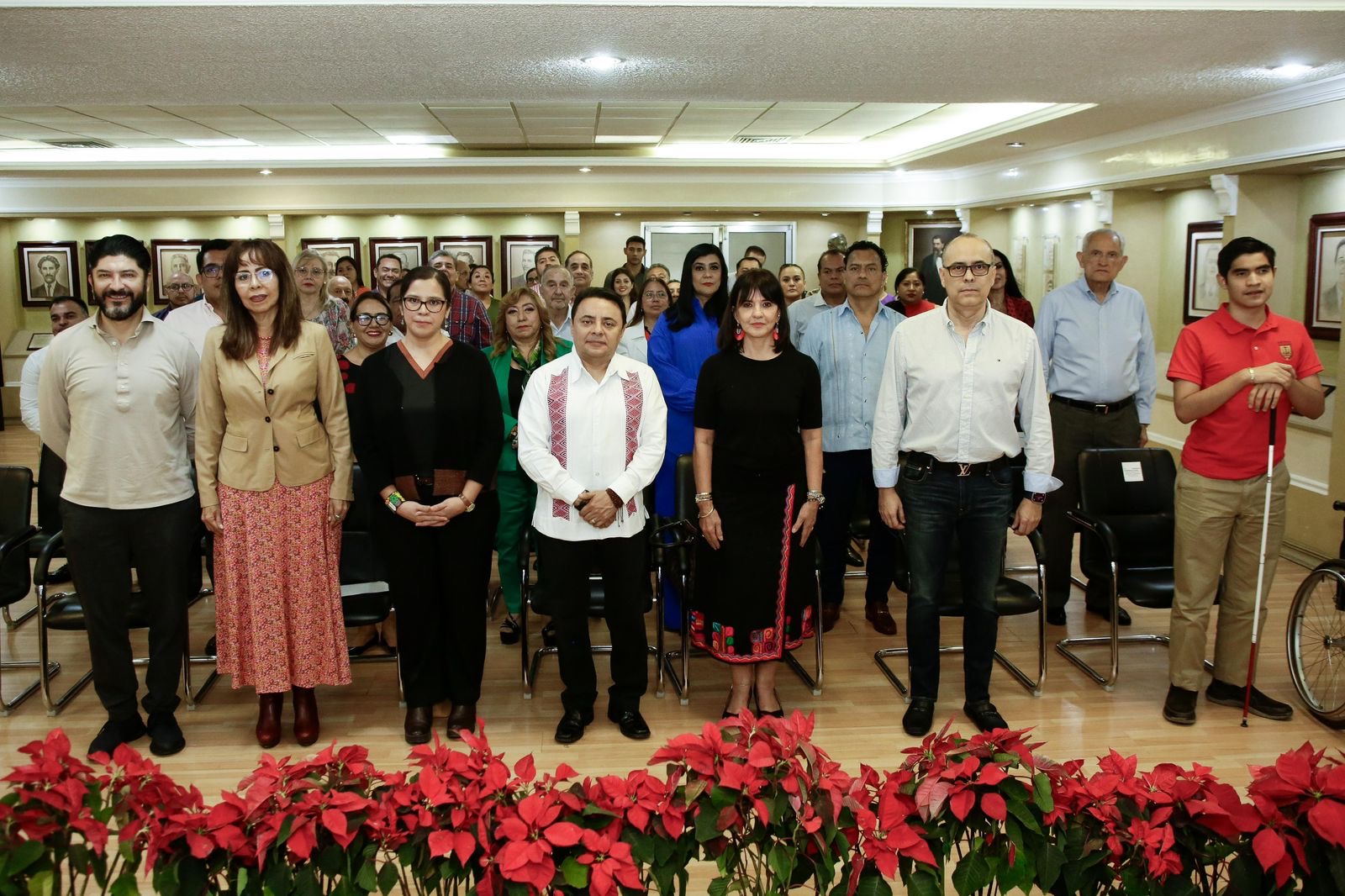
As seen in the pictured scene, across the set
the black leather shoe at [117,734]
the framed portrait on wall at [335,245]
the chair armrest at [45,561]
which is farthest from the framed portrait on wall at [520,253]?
the black leather shoe at [117,734]

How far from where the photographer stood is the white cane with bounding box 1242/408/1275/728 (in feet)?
12.1

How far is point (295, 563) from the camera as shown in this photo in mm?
3650

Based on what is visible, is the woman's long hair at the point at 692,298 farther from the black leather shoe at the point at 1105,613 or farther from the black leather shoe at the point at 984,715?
the black leather shoe at the point at 1105,613

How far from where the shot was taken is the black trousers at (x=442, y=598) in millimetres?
3660

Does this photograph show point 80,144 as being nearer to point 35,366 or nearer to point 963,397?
point 35,366

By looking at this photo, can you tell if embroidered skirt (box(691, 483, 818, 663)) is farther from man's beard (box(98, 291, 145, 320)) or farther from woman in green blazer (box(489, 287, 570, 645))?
man's beard (box(98, 291, 145, 320))

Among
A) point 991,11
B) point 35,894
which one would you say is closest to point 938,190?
point 991,11

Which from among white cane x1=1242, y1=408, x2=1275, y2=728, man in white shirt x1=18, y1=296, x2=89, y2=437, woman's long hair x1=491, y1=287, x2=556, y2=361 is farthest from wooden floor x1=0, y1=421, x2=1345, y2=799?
woman's long hair x1=491, y1=287, x2=556, y2=361

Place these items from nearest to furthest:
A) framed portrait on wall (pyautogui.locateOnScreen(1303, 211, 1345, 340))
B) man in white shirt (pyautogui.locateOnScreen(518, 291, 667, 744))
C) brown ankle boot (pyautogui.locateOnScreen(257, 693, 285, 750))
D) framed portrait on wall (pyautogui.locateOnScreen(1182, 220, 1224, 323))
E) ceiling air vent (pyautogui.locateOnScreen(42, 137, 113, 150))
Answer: man in white shirt (pyautogui.locateOnScreen(518, 291, 667, 744)) < brown ankle boot (pyautogui.locateOnScreen(257, 693, 285, 750)) < framed portrait on wall (pyautogui.locateOnScreen(1303, 211, 1345, 340)) < framed portrait on wall (pyautogui.locateOnScreen(1182, 220, 1224, 323)) < ceiling air vent (pyautogui.locateOnScreen(42, 137, 113, 150))

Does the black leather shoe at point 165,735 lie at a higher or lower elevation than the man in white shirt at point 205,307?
lower

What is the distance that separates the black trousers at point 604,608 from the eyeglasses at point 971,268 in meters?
1.44

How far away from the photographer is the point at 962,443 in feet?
11.8

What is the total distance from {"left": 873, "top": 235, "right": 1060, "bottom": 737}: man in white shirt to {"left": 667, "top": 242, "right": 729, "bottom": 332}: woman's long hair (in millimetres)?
1088

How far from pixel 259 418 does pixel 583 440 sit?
1118mm
